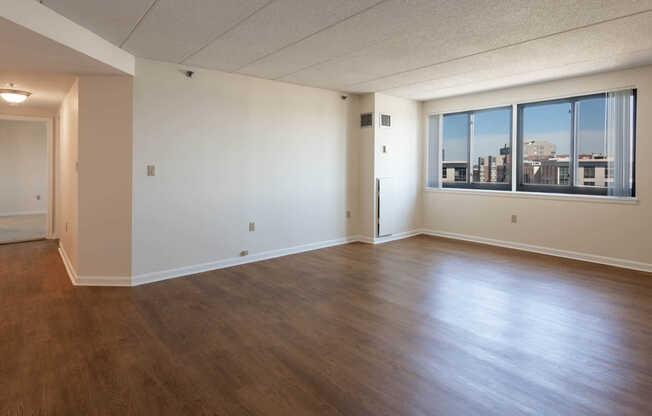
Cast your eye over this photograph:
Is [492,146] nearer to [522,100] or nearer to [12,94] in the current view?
[522,100]

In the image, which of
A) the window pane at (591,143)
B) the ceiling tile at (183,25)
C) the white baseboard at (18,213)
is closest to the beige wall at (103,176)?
the ceiling tile at (183,25)

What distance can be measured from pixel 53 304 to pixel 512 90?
21.3ft

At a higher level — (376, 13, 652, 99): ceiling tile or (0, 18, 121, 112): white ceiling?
(376, 13, 652, 99): ceiling tile

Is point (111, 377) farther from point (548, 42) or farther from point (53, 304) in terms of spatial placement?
point (548, 42)

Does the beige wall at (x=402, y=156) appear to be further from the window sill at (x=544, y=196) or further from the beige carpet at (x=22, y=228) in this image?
the beige carpet at (x=22, y=228)

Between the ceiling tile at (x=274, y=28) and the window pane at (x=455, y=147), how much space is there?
4158 millimetres

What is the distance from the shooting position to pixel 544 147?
226 inches

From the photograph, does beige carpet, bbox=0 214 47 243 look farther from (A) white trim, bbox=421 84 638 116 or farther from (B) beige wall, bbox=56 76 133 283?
(A) white trim, bbox=421 84 638 116

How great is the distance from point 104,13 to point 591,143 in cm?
591

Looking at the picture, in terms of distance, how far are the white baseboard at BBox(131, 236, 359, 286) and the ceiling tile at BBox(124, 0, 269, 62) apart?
2398 millimetres

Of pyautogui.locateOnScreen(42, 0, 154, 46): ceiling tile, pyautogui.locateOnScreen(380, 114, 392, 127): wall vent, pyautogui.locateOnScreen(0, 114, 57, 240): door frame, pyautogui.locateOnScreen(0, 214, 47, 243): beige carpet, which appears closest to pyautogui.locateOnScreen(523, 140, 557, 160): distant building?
pyautogui.locateOnScreen(380, 114, 392, 127): wall vent

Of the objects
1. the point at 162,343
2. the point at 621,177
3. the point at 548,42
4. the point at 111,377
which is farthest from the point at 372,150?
the point at 111,377

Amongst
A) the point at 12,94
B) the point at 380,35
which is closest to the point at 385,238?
the point at 380,35

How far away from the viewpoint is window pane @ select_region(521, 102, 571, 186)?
18.1 ft
